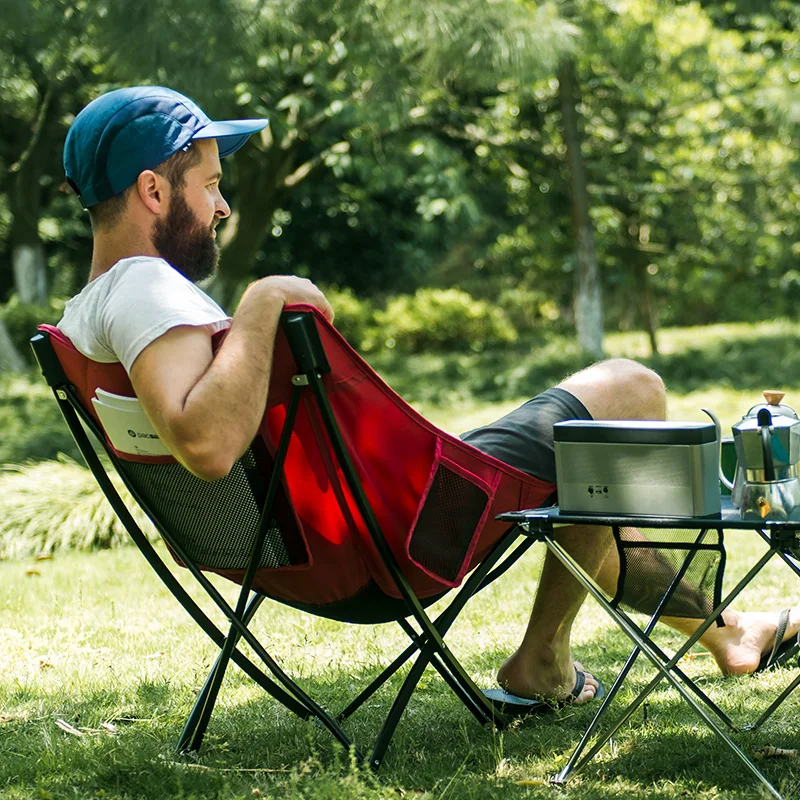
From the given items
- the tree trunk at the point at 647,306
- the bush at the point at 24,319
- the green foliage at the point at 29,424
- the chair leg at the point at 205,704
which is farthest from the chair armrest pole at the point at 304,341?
the bush at the point at 24,319

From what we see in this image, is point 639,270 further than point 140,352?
Yes

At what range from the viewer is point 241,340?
1965 millimetres

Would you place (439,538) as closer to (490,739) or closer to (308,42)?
(490,739)

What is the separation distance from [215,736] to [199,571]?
1.51 feet

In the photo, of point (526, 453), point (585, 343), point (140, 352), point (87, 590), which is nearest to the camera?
point (140, 352)

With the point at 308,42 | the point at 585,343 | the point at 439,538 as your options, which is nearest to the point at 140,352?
the point at 439,538

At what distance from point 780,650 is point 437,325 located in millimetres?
15384

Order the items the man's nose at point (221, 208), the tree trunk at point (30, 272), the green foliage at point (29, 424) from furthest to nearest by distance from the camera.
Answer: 1. the tree trunk at point (30, 272)
2. the green foliage at point (29, 424)
3. the man's nose at point (221, 208)

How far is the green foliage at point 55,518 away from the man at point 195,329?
3274 millimetres

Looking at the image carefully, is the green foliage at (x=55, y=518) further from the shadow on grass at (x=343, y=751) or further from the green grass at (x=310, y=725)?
the shadow on grass at (x=343, y=751)

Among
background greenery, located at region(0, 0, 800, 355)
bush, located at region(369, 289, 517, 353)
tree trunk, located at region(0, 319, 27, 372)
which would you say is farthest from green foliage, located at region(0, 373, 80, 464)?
bush, located at region(369, 289, 517, 353)

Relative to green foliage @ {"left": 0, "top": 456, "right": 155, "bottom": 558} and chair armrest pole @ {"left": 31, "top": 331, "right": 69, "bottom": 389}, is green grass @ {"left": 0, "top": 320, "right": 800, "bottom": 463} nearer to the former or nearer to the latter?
green foliage @ {"left": 0, "top": 456, "right": 155, "bottom": 558}

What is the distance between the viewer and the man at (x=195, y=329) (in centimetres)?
194

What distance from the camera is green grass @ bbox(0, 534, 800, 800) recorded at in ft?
7.17
